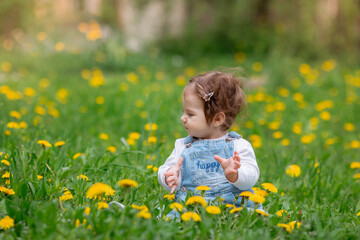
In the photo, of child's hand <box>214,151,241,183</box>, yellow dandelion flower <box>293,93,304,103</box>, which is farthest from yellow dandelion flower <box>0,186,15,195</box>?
yellow dandelion flower <box>293,93,304,103</box>

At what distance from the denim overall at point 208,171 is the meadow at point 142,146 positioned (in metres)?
0.07

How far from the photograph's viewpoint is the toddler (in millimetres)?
1914

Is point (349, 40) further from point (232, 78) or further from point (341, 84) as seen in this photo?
point (232, 78)

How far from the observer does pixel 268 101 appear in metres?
5.00

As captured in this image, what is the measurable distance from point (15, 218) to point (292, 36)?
7.12 meters

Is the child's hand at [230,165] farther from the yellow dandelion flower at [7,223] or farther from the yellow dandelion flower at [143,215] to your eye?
the yellow dandelion flower at [7,223]

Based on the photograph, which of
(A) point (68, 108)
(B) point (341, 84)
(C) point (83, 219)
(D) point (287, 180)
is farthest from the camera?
(B) point (341, 84)

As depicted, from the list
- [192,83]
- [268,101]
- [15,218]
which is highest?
[192,83]

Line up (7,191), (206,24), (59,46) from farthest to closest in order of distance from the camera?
(206,24)
(59,46)
(7,191)

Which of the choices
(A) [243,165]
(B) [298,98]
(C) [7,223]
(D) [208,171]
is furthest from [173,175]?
(B) [298,98]

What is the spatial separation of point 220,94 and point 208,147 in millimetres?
256

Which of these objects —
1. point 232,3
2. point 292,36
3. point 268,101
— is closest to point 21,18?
point 232,3

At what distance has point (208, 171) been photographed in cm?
192

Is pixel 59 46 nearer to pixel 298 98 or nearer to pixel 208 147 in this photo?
pixel 298 98
